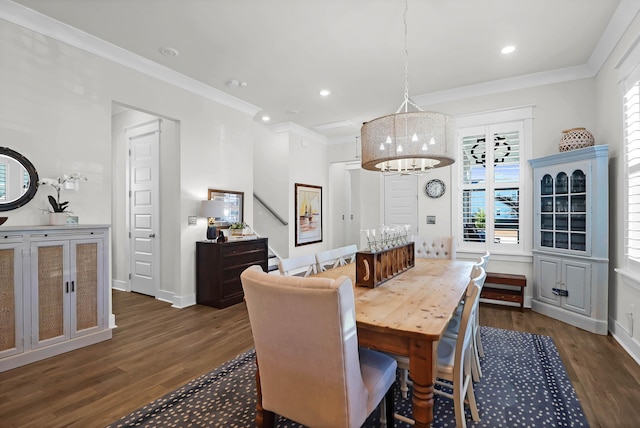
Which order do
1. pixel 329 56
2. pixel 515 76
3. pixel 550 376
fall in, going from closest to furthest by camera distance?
pixel 550 376, pixel 329 56, pixel 515 76

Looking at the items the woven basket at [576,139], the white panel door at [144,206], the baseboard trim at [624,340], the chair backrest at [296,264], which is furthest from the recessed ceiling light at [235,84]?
the baseboard trim at [624,340]

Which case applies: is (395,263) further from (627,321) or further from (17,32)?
(17,32)

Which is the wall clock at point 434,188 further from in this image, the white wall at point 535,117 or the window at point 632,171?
the window at point 632,171

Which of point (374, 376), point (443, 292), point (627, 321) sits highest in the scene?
point (443, 292)

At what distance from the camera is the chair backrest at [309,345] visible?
1178 millimetres

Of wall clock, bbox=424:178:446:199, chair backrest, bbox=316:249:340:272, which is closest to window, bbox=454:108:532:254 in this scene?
wall clock, bbox=424:178:446:199

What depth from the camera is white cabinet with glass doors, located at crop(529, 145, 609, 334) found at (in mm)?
3201

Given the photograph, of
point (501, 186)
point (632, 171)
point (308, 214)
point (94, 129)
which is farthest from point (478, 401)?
point (308, 214)

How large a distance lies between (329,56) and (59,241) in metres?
3.27

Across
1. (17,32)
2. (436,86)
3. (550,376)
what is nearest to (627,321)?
(550,376)

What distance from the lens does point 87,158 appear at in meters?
3.19

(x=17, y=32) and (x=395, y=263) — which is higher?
(x=17, y=32)

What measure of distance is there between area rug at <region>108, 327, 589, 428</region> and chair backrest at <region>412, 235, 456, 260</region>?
49.8 inches

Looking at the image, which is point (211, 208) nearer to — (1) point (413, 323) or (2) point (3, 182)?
(2) point (3, 182)
